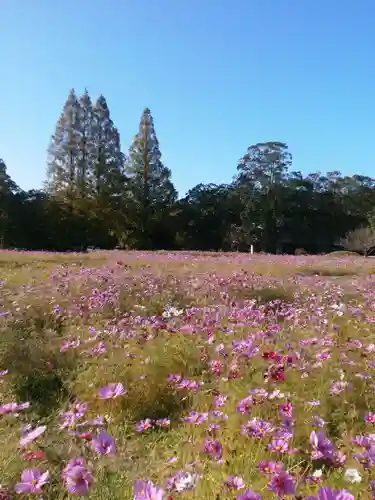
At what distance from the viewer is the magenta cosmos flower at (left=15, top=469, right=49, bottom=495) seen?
1.09 meters

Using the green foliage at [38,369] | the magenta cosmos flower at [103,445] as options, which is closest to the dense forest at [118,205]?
the green foliage at [38,369]

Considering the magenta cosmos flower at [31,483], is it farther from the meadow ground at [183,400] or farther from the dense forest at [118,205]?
the dense forest at [118,205]

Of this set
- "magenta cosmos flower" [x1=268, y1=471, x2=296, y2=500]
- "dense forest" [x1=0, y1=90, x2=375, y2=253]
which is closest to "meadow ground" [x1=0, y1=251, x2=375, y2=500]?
"magenta cosmos flower" [x1=268, y1=471, x2=296, y2=500]

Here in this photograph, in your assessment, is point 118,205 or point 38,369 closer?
point 38,369

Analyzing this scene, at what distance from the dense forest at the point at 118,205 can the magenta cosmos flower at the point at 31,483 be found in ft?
95.7

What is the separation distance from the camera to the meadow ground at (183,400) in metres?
1.44

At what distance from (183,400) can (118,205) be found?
30.4 meters

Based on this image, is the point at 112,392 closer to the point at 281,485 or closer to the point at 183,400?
the point at 281,485

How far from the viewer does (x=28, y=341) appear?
3578 millimetres

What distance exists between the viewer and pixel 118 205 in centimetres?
3238

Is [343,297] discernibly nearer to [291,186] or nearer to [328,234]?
[291,186]

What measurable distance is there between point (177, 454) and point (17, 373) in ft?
5.62

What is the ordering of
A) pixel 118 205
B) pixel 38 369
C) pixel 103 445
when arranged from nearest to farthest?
pixel 103 445, pixel 38 369, pixel 118 205

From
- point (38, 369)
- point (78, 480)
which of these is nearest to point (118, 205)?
point (38, 369)
